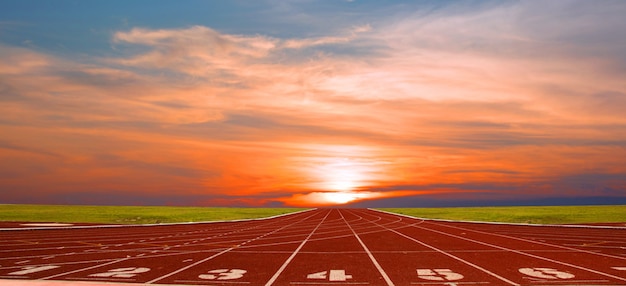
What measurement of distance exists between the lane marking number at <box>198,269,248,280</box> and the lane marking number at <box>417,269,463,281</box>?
486 centimetres

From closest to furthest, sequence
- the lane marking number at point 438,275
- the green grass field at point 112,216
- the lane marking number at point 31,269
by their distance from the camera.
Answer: the lane marking number at point 438,275 < the lane marking number at point 31,269 < the green grass field at point 112,216

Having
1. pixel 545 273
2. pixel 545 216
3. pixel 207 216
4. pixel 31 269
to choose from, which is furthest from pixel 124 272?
pixel 545 216

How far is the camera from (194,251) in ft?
61.2

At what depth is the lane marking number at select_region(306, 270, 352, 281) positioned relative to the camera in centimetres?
1250

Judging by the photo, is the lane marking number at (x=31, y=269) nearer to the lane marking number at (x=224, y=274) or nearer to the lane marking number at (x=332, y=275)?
the lane marking number at (x=224, y=274)

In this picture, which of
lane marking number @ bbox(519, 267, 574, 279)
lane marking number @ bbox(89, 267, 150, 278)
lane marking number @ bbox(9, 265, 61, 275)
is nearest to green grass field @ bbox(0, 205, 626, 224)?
lane marking number @ bbox(9, 265, 61, 275)

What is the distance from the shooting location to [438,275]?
12.9 m

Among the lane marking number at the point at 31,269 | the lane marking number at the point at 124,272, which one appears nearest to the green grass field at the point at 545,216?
the lane marking number at the point at 124,272

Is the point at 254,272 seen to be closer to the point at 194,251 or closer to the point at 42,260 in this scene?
the point at 194,251

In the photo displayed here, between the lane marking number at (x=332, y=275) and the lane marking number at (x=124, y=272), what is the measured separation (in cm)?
470

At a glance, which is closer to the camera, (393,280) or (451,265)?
(393,280)

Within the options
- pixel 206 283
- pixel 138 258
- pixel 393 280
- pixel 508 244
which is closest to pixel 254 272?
pixel 206 283

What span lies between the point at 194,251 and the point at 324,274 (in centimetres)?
739

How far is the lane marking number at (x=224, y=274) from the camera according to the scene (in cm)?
1254
